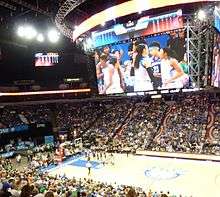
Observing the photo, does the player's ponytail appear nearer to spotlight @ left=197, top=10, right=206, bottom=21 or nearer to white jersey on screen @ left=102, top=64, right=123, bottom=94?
white jersey on screen @ left=102, top=64, right=123, bottom=94

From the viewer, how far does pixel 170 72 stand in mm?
20438

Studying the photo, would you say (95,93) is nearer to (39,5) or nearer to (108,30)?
(108,30)

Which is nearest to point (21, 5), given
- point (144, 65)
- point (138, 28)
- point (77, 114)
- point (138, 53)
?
point (138, 53)

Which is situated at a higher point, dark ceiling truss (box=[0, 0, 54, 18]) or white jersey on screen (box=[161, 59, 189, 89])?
dark ceiling truss (box=[0, 0, 54, 18])

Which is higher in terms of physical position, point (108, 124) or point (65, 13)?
point (65, 13)

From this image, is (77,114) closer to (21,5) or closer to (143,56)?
(21,5)

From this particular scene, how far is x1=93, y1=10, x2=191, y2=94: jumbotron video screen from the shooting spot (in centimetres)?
1875

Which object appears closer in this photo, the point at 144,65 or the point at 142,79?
the point at 144,65

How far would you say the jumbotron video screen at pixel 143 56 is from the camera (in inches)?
738

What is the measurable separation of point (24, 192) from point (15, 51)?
34370mm

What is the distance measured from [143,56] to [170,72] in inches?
84.0

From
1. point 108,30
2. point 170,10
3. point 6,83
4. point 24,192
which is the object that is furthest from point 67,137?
point 24,192

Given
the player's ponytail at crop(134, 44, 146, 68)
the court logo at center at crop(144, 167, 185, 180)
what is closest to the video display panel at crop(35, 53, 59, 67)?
the player's ponytail at crop(134, 44, 146, 68)

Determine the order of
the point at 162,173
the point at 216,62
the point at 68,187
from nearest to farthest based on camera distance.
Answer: the point at 68,187
the point at 216,62
the point at 162,173
